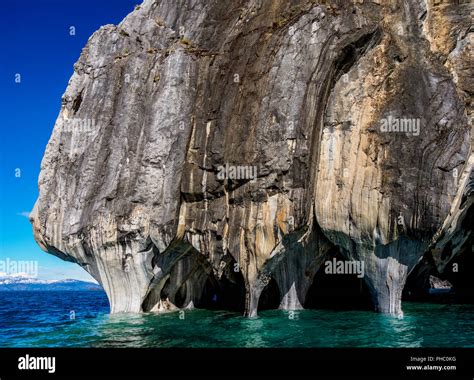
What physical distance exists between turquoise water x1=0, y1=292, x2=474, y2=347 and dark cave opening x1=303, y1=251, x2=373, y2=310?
4831 mm

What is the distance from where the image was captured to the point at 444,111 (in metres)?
25.5

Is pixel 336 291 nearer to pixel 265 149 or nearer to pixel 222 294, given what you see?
pixel 222 294

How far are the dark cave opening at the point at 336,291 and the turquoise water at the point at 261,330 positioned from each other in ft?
15.8

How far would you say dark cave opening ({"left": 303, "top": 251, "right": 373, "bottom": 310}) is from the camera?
33688mm

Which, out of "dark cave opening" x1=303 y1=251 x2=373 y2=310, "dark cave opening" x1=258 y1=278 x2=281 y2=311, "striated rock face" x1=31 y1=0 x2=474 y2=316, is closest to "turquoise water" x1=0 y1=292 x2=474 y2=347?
"striated rock face" x1=31 y1=0 x2=474 y2=316

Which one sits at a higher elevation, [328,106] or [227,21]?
[227,21]

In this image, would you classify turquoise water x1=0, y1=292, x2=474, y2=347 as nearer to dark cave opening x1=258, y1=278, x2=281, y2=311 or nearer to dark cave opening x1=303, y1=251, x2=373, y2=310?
dark cave opening x1=258, y1=278, x2=281, y2=311

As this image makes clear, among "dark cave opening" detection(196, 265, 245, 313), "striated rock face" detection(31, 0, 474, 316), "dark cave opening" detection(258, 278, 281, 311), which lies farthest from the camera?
"dark cave opening" detection(196, 265, 245, 313)

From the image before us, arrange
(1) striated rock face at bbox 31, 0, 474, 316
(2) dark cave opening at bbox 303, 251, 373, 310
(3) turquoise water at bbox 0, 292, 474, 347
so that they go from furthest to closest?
(2) dark cave opening at bbox 303, 251, 373, 310 → (1) striated rock face at bbox 31, 0, 474, 316 → (3) turquoise water at bbox 0, 292, 474, 347

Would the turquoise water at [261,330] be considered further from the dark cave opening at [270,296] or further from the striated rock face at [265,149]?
the dark cave opening at [270,296]

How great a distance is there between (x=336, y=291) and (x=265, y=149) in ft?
49.0
